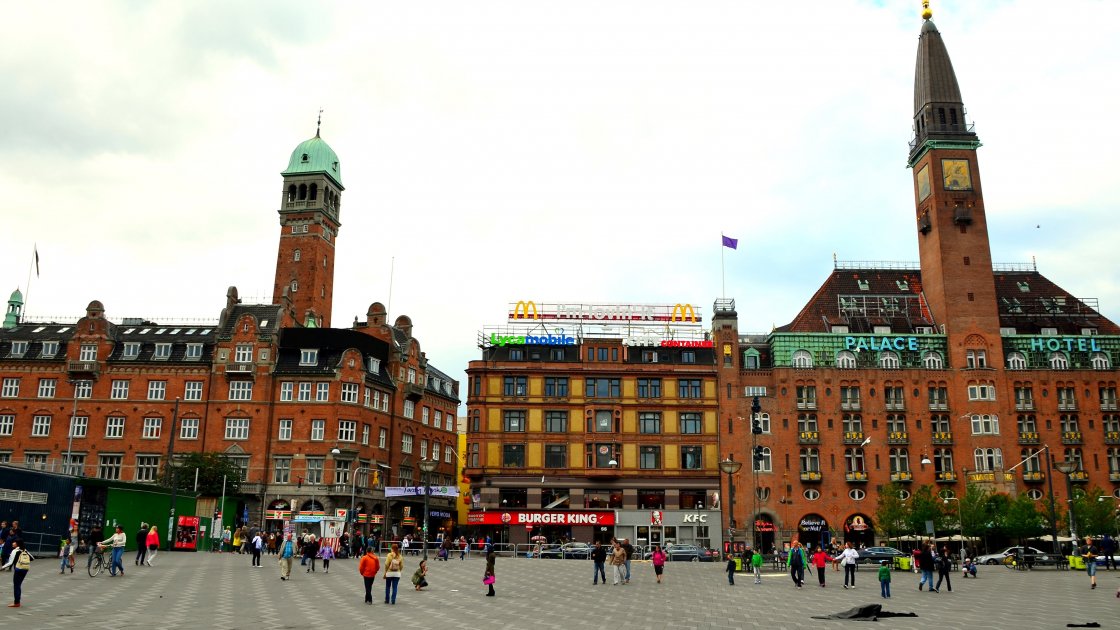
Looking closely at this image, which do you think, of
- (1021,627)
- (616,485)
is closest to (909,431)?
(616,485)

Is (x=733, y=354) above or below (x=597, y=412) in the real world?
above

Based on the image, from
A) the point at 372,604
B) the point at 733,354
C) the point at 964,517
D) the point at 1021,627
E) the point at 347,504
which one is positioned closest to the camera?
the point at 1021,627

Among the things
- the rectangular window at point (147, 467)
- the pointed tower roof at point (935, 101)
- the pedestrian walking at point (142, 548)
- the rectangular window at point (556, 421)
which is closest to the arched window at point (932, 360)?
the pointed tower roof at point (935, 101)

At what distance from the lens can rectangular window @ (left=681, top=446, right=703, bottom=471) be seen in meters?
80.2

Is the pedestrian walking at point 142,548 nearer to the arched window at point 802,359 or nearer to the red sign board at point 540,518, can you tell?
the red sign board at point 540,518

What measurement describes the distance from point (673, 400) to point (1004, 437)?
2916 centimetres

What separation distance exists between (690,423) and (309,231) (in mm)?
56881

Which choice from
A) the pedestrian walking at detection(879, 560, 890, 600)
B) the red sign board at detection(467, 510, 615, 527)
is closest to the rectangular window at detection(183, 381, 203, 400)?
the red sign board at detection(467, 510, 615, 527)

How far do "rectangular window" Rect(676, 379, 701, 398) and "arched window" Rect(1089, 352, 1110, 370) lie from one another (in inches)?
1432

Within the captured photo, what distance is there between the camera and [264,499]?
7556 cm

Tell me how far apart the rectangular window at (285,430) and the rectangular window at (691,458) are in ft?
112

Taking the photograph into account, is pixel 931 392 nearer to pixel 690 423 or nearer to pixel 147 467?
pixel 690 423

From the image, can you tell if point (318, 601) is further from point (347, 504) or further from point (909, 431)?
point (909, 431)

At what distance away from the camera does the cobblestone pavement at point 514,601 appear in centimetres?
2394
